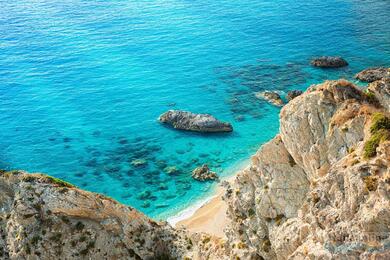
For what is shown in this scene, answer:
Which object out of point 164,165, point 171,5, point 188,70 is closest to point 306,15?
point 171,5

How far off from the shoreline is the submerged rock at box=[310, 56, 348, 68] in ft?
159

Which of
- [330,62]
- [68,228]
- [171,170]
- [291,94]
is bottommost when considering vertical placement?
[171,170]

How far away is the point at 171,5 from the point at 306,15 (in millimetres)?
→ 41991

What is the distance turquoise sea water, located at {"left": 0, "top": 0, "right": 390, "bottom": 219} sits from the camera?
217 ft

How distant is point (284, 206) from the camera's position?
1224 inches

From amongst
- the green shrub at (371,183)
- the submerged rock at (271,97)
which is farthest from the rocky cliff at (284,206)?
the submerged rock at (271,97)

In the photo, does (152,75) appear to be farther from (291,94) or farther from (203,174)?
(203,174)

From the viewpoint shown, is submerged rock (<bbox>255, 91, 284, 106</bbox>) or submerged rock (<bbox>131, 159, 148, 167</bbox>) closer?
submerged rock (<bbox>131, 159, 148, 167</bbox>)

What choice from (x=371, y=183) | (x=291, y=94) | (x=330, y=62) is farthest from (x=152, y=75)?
(x=371, y=183)

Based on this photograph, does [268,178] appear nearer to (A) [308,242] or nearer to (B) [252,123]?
(A) [308,242]

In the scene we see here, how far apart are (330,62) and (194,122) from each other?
1497 inches

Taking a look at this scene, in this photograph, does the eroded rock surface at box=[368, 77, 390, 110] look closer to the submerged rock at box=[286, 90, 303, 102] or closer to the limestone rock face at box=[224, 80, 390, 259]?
the limestone rock face at box=[224, 80, 390, 259]

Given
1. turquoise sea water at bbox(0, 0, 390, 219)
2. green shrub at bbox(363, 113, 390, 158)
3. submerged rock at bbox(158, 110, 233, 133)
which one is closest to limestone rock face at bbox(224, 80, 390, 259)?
green shrub at bbox(363, 113, 390, 158)

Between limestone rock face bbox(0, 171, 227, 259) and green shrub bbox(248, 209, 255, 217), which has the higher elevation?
green shrub bbox(248, 209, 255, 217)
